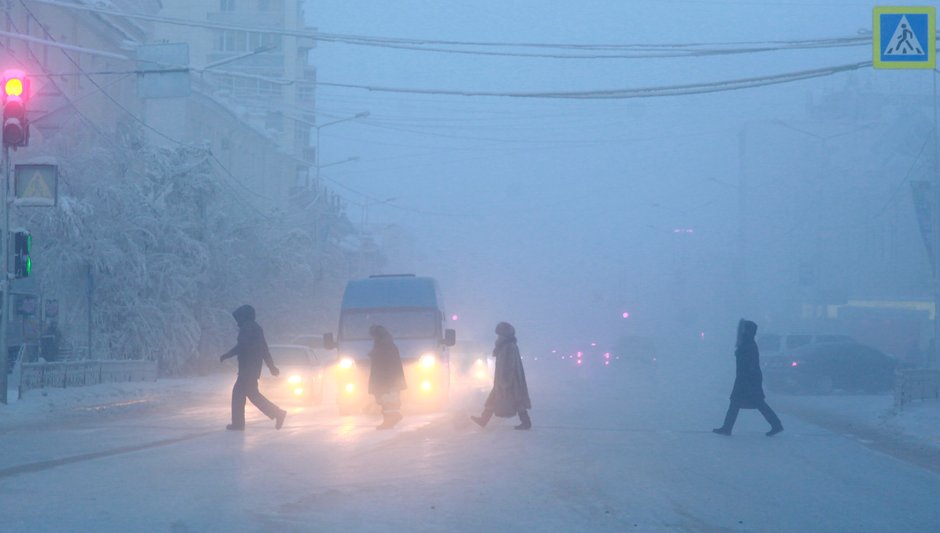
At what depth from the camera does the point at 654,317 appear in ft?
365

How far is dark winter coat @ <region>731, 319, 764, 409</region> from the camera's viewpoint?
18391 mm

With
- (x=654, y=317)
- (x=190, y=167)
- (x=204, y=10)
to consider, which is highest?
(x=204, y=10)

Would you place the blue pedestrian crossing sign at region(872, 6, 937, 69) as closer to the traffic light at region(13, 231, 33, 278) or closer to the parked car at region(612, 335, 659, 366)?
the traffic light at region(13, 231, 33, 278)

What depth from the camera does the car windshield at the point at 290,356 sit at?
2692cm

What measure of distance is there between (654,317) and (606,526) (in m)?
103

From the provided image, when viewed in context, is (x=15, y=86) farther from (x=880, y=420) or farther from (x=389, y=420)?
(x=880, y=420)

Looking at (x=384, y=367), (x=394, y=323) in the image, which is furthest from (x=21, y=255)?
(x=394, y=323)

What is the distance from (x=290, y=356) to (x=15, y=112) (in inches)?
400

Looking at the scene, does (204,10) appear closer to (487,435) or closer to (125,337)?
(125,337)

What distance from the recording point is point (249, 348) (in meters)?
16.8

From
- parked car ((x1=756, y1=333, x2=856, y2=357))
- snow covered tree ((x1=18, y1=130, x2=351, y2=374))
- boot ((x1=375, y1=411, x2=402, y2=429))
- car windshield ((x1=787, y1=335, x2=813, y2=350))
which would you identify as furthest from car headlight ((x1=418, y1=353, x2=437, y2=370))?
car windshield ((x1=787, y1=335, x2=813, y2=350))

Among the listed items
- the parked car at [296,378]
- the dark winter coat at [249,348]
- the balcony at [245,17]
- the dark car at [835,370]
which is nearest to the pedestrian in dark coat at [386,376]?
the dark winter coat at [249,348]

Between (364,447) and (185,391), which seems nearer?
(364,447)

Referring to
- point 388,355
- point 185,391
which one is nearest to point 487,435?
point 388,355
